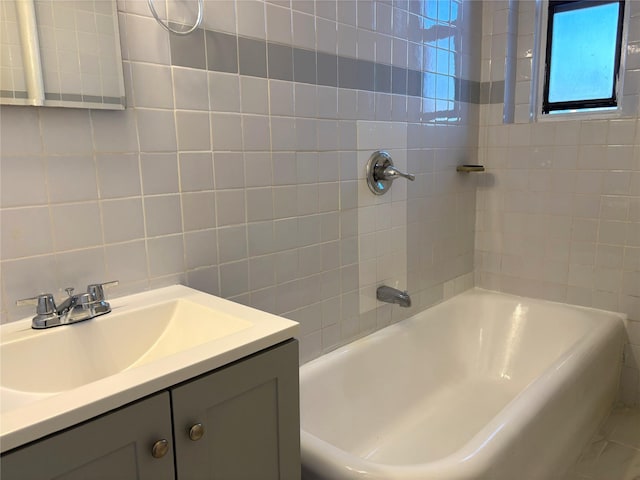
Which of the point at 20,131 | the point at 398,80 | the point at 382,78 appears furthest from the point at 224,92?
the point at 398,80

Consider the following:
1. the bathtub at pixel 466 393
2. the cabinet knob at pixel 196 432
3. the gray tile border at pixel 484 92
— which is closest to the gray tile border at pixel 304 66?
the bathtub at pixel 466 393

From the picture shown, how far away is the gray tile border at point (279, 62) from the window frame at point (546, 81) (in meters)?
1.50

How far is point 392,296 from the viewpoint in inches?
77.6

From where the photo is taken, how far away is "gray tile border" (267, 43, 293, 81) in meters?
1.47

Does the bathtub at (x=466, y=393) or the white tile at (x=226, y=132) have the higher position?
the white tile at (x=226, y=132)

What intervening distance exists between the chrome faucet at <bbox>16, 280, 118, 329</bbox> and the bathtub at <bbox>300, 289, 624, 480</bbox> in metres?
0.61

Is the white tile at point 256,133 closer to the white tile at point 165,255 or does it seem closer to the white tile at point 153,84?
the white tile at point 153,84

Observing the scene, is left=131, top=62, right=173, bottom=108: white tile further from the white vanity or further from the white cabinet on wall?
the white vanity

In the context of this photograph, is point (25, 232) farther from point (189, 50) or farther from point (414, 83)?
point (414, 83)

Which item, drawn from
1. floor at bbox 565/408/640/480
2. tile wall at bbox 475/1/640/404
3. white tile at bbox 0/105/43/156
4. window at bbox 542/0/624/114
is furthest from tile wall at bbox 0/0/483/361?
floor at bbox 565/408/640/480

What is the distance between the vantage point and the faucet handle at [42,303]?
1.00 m

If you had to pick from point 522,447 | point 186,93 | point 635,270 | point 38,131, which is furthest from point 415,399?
point 38,131

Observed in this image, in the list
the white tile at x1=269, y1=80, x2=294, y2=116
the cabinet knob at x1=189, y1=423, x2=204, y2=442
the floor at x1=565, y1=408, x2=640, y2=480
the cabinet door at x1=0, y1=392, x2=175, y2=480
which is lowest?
the floor at x1=565, y1=408, x2=640, y2=480

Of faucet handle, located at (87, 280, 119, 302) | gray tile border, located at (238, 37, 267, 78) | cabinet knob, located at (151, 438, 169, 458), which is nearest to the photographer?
cabinet knob, located at (151, 438, 169, 458)
